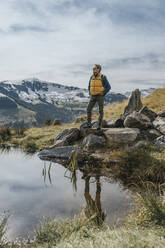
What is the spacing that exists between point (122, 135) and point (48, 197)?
278 inches

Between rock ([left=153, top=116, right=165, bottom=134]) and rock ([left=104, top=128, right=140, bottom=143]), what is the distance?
5.16 feet

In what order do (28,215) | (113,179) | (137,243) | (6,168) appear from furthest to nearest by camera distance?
1. (6,168)
2. (113,179)
3. (28,215)
4. (137,243)

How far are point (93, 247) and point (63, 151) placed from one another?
1071 cm

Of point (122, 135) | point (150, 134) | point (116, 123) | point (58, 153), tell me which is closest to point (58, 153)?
point (58, 153)

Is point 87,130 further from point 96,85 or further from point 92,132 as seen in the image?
point 96,85

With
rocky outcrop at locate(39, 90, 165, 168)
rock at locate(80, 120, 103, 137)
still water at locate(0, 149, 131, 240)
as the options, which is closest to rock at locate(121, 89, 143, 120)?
rocky outcrop at locate(39, 90, 165, 168)

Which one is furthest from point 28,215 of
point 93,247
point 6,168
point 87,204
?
point 6,168

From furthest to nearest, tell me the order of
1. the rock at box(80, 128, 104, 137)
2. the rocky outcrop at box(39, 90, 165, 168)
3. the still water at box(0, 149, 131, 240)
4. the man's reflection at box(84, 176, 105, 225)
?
the rock at box(80, 128, 104, 137) < the rocky outcrop at box(39, 90, 165, 168) < the still water at box(0, 149, 131, 240) < the man's reflection at box(84, 176, 105, 225)

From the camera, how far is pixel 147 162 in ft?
30.8

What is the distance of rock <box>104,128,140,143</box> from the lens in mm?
13242

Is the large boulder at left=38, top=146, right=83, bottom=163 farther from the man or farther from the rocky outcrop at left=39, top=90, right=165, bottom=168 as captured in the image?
the man

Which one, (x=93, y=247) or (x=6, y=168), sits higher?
(x=93, y=247)

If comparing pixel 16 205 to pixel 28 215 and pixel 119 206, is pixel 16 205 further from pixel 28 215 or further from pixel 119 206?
pixel 119 206

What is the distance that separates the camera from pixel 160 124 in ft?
Answer: 48.7
